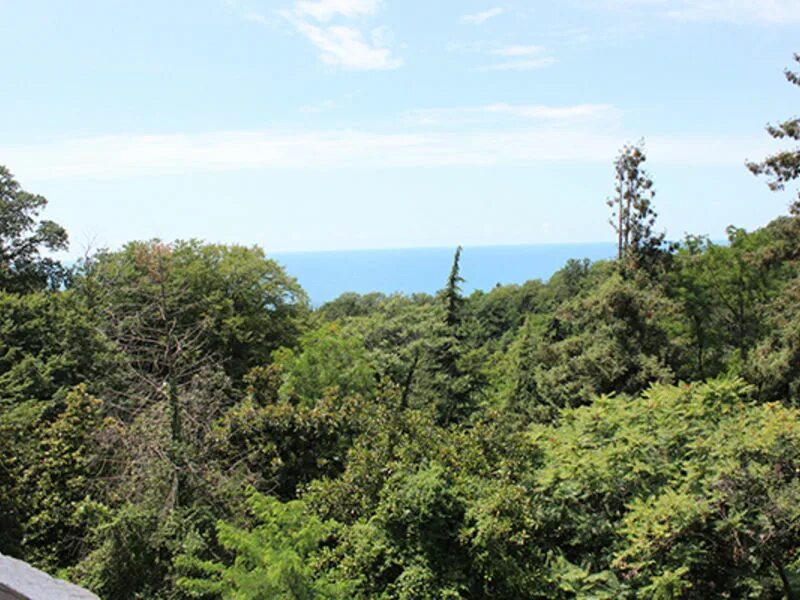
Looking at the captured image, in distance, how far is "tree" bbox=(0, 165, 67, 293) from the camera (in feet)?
81.7

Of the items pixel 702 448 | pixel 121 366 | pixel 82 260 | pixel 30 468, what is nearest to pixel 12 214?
pixel 82 260

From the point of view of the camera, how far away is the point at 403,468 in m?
9.25

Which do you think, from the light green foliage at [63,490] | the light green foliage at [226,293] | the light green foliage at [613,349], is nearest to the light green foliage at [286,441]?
the light green foliage at [63,490]

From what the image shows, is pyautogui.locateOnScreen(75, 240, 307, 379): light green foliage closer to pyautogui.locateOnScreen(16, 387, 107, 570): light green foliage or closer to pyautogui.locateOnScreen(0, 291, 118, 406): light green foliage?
pyautogui.locateOnScreen(0, 291, 118, 406): light green foliage

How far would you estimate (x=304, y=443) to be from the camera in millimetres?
12992

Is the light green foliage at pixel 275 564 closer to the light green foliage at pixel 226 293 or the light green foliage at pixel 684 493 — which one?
the light green foliage at pixel 684 493

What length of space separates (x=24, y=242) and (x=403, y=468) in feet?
76.7

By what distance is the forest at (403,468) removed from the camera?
25.9ft

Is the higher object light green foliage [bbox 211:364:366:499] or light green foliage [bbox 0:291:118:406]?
light green foliage [bbox 0:291:118:406]

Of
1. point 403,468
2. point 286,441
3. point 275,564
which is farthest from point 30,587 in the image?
point 286,441

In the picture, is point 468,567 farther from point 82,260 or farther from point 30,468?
point 82,260

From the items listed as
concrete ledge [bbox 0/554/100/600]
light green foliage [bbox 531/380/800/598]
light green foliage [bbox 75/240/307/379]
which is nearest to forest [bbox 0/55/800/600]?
light green foliage [bbox 531/380/800/598]

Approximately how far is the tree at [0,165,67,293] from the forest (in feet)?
23.0

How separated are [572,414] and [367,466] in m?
3.68
